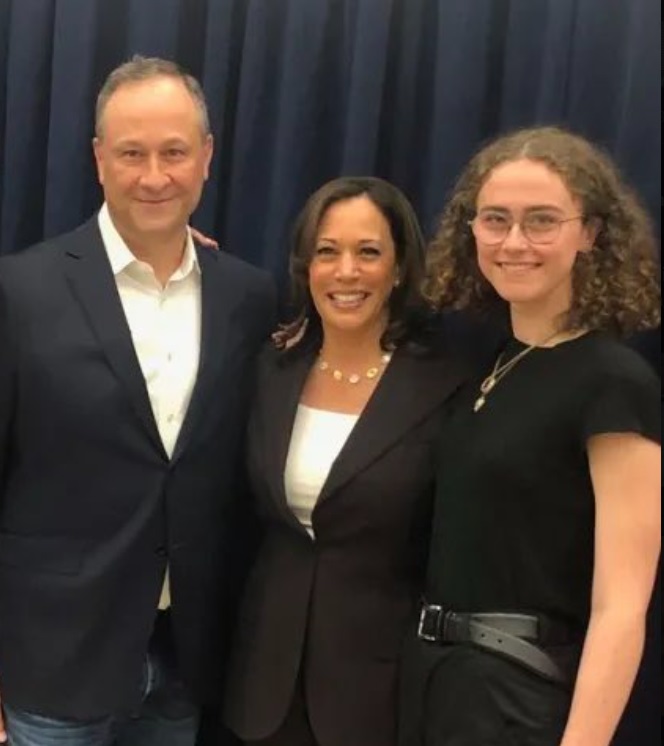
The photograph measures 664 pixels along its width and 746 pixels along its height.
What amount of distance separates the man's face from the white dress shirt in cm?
5

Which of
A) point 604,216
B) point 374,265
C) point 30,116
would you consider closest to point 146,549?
point 374,265

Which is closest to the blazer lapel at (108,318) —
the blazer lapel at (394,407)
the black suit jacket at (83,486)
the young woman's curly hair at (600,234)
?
the black suit jacket at (83,486)

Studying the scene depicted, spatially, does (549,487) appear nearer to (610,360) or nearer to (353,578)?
(610,360)

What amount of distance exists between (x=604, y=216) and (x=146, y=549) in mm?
806

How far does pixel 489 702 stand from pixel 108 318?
744 mm

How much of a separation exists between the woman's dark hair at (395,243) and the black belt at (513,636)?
1.54 feet

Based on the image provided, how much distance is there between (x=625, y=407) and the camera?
1285mm

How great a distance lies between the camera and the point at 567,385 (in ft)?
4.42

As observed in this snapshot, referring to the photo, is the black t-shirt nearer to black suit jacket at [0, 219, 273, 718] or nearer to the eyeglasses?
the eyeglasses

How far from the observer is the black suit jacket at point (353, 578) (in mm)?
1528

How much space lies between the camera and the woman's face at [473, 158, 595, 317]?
1.37 meters

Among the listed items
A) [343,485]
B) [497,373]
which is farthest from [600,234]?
[343,485]

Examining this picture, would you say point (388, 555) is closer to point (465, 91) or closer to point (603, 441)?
point (603, 441)

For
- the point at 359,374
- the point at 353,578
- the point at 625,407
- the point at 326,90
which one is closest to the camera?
the point at 625,407
